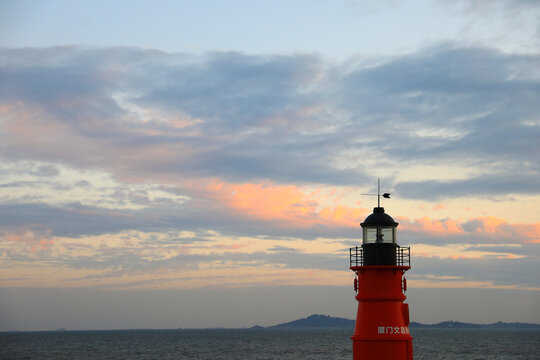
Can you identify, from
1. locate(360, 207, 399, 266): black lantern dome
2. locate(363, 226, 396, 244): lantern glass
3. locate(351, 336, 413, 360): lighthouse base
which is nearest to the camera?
locate(351, 336, 413, 360): lighthouse base

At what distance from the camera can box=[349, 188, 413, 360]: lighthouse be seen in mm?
23391

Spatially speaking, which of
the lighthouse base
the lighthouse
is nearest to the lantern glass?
the lighthouse

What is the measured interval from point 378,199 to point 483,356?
3505 inches

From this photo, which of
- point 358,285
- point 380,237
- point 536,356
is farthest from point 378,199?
point 536,356

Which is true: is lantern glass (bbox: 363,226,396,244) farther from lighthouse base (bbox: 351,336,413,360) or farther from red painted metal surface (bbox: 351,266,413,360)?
lighthouse base (bbox: 351,336,413,360)

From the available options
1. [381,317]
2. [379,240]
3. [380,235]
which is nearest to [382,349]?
[381,317]

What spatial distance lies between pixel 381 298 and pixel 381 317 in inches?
28.5

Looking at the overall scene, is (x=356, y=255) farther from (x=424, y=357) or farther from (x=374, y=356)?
(x=424, y=357)

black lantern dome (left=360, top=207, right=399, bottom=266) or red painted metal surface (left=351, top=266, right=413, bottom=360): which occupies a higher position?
black lantern dome (left=360, top=207, right=399, bottom=266)

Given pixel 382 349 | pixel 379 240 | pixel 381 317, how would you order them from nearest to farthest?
pixel 382 349, pixel 381 317, pixel 379 240

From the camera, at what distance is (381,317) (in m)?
23.5

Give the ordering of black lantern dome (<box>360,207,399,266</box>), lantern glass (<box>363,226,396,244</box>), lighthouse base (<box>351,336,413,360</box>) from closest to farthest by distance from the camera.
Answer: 1. lighthouse base (<box>351,336,413,360</box>)
2. black lantern dome (<box>360,207,399,266</box>)
3. lantern glass (<box>363,226,396,244</box>)

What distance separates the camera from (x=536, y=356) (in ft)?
356

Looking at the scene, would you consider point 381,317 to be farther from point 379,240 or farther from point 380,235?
point 380,235
